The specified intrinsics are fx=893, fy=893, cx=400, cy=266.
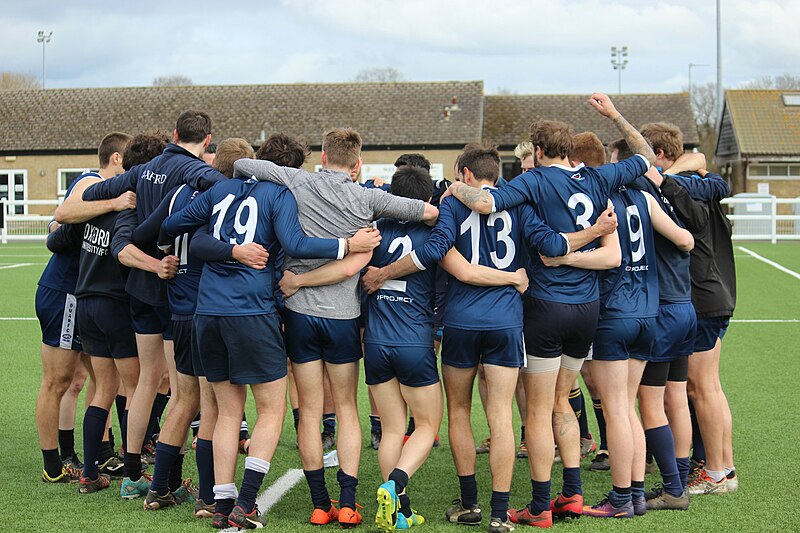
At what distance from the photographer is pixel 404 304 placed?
5215 mm

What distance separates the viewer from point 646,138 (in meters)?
5.99

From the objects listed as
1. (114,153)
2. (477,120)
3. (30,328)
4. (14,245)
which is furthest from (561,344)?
(477,120)

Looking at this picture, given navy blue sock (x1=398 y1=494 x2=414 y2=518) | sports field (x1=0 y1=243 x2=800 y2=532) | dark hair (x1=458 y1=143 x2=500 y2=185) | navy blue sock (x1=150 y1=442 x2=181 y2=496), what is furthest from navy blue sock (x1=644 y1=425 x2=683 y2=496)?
navy blue sock (x1=150 y1=442 x2=181 y2=496)

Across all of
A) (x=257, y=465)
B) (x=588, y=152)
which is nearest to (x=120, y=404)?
(x=257, y=465)

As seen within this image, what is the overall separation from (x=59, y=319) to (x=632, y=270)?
3745 millimetres

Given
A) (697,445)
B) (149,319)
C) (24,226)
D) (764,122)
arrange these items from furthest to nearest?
(764,122) < (24,226) < (697,445) < (149,319)

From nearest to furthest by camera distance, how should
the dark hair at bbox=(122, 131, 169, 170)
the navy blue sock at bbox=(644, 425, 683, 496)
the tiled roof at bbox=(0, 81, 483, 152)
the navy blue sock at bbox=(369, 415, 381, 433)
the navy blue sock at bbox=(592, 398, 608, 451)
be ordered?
1. the navy blue sock at bbox=(644, 425, 683, 496)
2. the dark hair at bbox=(122, 131, 169, 170)
3. the navy blue sock at bbox=(592, 398, 608, 451)
4. the navy blue sock at bbox=(369, 415, 381, 433)
5. the tiled roof at bbox=(0, 81, 483, 152)

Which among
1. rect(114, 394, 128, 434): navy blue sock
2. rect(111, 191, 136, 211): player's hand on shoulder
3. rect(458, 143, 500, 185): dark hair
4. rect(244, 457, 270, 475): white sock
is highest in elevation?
rect(458, 143, 500, 185): dark hair

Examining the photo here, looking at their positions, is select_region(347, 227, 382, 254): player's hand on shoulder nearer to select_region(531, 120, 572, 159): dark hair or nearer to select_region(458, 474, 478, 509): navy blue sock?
select_region(531, 120, 572, 159): dark hair

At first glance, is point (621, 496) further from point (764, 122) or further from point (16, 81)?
point (16, 81)

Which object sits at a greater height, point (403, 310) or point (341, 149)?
point (341, 149)

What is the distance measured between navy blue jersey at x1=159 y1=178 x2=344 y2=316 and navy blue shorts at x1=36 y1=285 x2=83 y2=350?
54.4 inches

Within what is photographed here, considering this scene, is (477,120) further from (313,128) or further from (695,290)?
(695,290)

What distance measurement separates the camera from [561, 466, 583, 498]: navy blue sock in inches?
207
